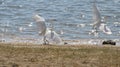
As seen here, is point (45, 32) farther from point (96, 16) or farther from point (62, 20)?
point (62, 20)

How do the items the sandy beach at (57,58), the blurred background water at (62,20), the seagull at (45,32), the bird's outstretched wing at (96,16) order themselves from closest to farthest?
1. the sandy beach at (57,58)
2. the seagull at (45,32)
3. the bird's outstretched wing at (96,16)
4. the blurred background water at (62,20)

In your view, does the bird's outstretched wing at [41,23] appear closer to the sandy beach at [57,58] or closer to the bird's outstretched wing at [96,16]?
the sandy beach at [57,58]

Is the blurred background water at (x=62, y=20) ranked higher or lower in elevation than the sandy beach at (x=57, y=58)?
lower

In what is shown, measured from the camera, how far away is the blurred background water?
21.6 metres

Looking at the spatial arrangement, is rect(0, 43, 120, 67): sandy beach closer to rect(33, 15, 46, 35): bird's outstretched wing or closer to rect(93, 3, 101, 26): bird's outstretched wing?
rect(33, 15, 46, 35): bird's outstretched wing

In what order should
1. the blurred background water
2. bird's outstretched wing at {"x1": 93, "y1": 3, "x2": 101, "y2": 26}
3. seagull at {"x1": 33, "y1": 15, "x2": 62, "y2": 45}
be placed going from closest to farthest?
seagull at {"x1": 33, "y1": 15, "x2": 62, "y2": 45} < bird's outstretched wing at {"x1": 93, "y1": 3, "x2": 101, "y2": 26} < the blurred background water

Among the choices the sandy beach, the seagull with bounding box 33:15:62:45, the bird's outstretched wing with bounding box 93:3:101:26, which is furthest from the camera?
the bird's outstretched wing with bounding box 93:3:101:26

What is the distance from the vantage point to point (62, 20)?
88.8 ft

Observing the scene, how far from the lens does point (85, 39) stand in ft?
66.7

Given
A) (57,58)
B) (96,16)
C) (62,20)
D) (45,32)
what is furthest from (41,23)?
(62,20)

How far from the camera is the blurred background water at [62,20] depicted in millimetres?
21625

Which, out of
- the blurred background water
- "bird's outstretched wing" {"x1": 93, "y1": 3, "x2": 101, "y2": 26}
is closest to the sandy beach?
"bird's outstretched wing" {"x1": 93, "y1": 3, "x2": 101, "y2": 26}

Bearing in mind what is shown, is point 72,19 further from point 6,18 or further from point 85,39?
point 85,39

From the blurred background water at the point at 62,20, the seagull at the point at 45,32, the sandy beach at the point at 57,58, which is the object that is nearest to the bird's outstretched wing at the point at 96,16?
the seagull at the point at 45,32
